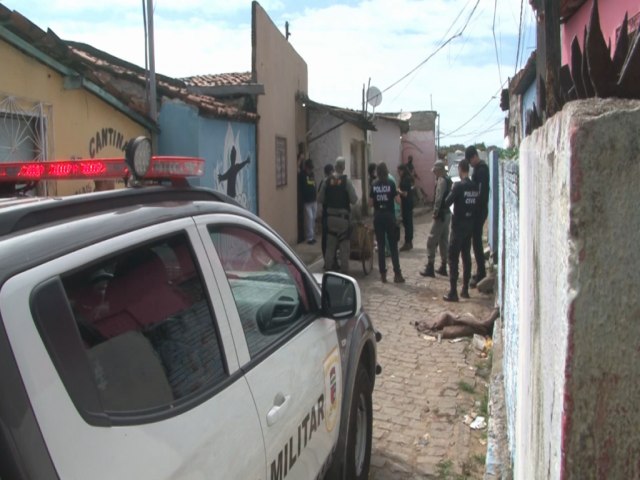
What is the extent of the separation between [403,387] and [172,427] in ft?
14.0

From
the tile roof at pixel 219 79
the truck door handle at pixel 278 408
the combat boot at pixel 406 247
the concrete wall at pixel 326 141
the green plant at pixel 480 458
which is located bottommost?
the green plant at pixel 480 458

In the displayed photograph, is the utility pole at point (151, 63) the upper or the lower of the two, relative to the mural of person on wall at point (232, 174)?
upper

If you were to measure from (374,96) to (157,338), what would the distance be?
1648cm

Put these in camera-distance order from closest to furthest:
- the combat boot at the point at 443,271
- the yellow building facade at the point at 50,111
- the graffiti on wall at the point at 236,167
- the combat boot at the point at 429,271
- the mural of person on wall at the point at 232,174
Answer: the yellow building facade at the point at 50,111, the graffiti on wall at the point at 236,167, the mural of person on wall at the point at 232,174, the combat boot at the point at 429,271, the combat boot at the point at 443,271

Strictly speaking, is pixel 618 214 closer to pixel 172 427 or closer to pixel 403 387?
pixel 172 427

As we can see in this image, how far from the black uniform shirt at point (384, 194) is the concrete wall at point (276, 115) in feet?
8.40

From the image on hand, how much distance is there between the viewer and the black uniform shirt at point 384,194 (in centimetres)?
950

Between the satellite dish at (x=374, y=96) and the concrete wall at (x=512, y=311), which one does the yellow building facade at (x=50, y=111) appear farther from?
the satellite dish at (x=374, y=96)

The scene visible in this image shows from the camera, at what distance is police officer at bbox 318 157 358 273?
963 cm

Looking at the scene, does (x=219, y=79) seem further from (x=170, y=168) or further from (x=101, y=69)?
(x=170, y=168)

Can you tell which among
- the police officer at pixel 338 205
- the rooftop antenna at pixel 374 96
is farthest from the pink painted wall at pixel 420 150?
the police officer at pixel 338 205

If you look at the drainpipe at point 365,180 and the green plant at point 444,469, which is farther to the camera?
the drainpipe at point 365,180

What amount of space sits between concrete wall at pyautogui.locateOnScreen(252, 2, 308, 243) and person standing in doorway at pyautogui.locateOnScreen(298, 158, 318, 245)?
0.60ft

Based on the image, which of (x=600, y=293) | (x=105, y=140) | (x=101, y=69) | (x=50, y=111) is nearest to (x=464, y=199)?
(x=105, y=140)
